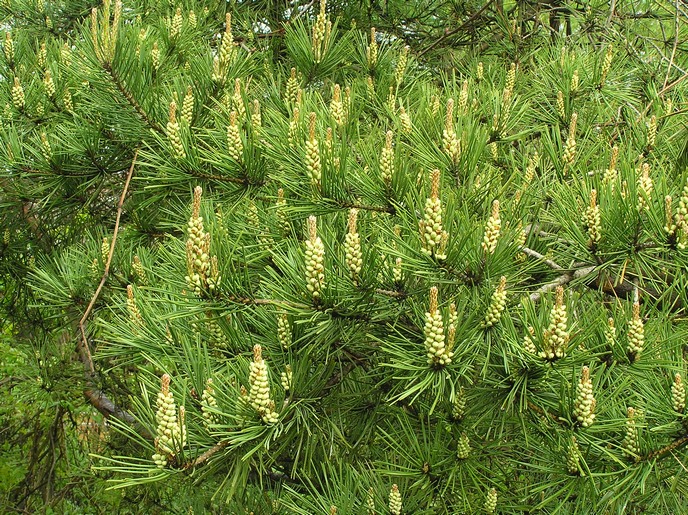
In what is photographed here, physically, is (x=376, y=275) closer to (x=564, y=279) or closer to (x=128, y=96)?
(x=564, y=279)

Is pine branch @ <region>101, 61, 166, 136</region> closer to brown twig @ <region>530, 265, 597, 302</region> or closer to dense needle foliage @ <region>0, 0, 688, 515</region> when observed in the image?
dense needle foliage @ <region>0, 0, 688, 515</region>

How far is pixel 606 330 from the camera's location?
110 cm

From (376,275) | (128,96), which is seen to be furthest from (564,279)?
(128,96)

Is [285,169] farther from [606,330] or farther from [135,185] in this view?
[135,185]

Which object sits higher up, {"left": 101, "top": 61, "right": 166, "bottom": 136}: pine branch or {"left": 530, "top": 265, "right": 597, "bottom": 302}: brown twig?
{"left": 101, "top": 61, "right": 166, "bottom": 136}: pine branch

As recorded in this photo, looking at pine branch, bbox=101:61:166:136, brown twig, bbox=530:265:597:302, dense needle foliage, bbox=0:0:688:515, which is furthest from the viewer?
pine branch, bbox=101:61:166:136

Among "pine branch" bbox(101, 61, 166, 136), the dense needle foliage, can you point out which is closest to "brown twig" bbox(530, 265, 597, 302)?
the dense needle foliage

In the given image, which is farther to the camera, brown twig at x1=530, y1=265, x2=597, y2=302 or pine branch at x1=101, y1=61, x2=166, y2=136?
pine branch at x1=101, y1=61, x2=166, y2=136

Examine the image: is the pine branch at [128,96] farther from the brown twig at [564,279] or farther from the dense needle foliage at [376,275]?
the brown twig at [564,279]

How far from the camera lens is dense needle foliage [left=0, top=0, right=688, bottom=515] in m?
1.03

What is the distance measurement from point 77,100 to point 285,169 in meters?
1.02

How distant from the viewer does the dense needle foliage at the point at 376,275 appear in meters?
1.03

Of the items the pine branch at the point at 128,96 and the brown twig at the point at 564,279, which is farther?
the pine branch at the point at 128,96

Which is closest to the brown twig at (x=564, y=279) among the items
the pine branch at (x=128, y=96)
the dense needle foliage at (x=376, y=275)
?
the dense needle foliage at (x=376, y=275)
